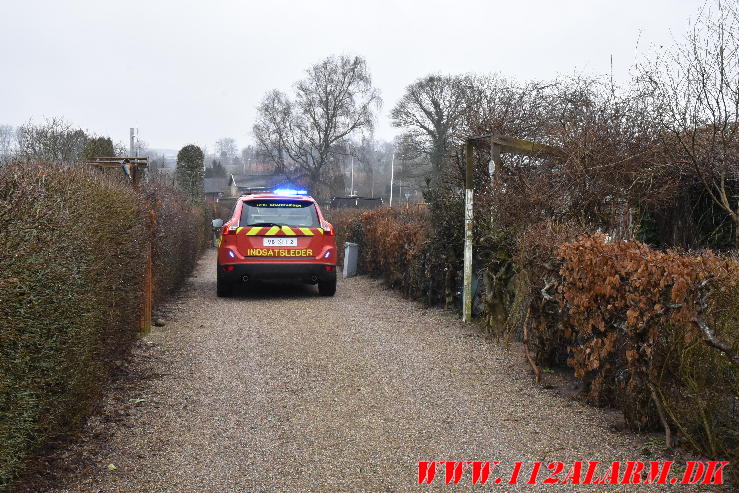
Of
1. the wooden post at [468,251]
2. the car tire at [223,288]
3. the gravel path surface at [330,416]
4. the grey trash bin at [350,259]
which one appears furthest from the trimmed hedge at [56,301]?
the grey trash bin at [350,259]

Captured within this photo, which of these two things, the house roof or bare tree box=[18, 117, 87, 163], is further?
the house roof

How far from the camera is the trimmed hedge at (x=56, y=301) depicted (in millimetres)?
3311

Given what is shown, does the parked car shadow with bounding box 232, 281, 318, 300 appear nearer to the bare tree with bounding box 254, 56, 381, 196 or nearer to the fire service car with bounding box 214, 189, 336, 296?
the fire service car with bounding box 214, 189, 336, 296

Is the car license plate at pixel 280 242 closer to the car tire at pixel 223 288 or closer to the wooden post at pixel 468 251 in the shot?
the car tire at pixel 223 288

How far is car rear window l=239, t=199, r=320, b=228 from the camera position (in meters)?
11.8

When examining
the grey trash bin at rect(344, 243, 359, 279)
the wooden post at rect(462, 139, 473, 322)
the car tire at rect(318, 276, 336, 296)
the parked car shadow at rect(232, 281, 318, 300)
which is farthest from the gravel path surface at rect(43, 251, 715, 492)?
the grey trash bin at rect(344, 243, 359, 279)

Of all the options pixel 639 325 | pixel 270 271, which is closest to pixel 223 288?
pixel 270 271

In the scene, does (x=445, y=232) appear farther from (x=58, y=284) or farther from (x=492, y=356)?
(x=58, y=284)

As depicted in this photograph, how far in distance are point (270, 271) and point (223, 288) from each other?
39.9 inches

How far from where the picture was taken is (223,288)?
12117 millimetres

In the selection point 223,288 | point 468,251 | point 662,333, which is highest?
point 468,251

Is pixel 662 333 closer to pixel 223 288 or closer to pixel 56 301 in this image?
pixel 56 301

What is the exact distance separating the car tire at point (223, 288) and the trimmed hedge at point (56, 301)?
5.25m

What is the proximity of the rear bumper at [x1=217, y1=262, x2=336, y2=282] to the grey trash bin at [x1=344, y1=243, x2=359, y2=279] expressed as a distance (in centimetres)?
492
